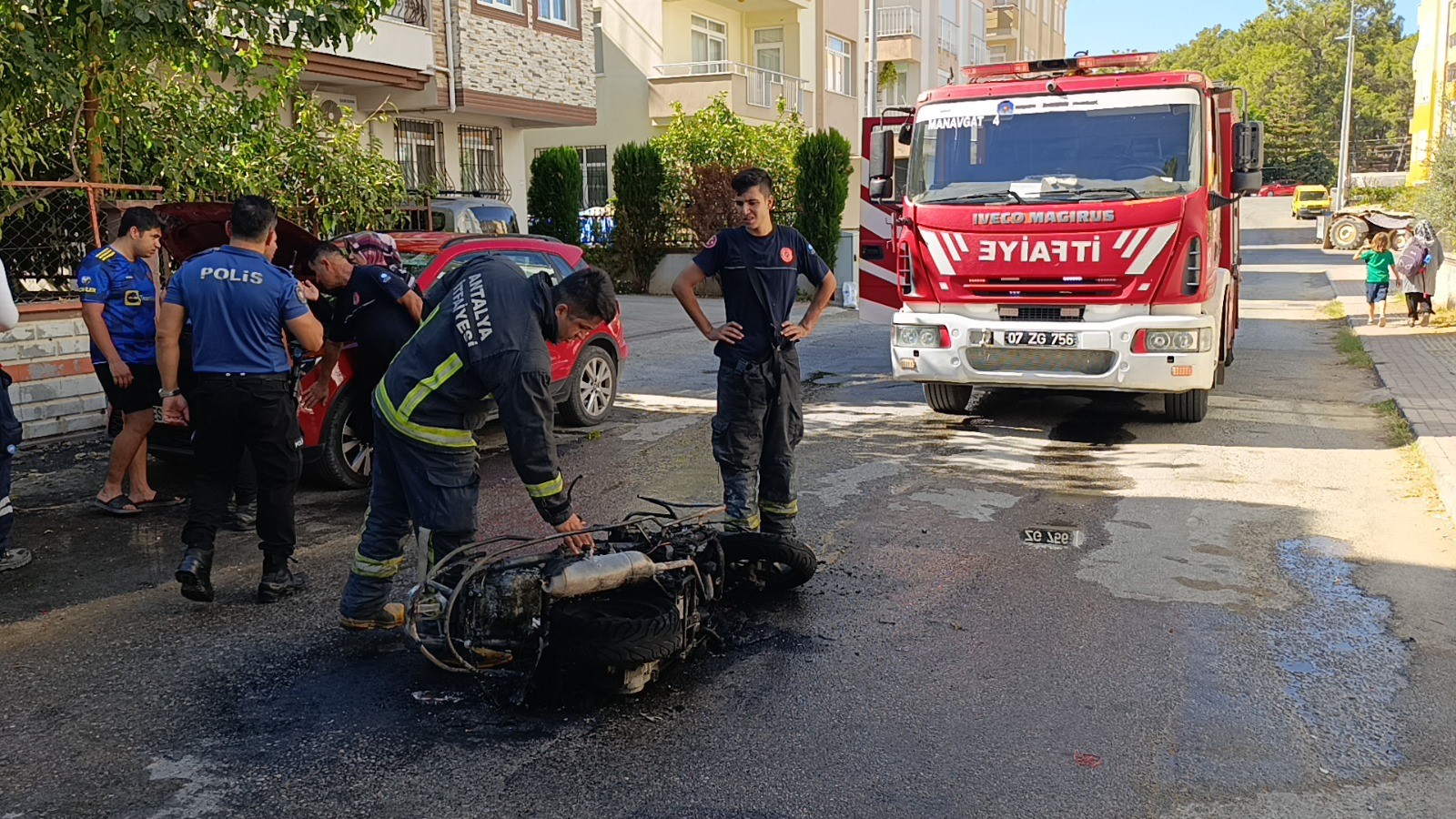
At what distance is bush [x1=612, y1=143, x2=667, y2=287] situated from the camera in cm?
2380

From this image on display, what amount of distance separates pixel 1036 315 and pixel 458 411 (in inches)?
223

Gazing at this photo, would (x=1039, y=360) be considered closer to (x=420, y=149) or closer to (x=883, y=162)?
(x=883, y=162)

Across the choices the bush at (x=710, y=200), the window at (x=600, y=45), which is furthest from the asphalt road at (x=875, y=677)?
the window at (x=600, y=45)

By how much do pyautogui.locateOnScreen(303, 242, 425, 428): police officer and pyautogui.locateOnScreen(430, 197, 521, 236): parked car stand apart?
346 inches

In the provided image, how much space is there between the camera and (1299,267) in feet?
106

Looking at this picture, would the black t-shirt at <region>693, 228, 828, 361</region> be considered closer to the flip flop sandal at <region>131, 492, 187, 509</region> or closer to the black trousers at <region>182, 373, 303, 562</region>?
the black trousers at <region>182, 373, 303, 562</region>

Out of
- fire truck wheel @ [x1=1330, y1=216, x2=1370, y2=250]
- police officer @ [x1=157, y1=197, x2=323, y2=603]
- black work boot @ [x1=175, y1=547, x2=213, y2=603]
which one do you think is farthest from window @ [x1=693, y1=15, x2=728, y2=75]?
black work boot @ [x1=175, y1=547, x2=213, y2=603]

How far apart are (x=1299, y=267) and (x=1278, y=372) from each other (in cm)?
2233

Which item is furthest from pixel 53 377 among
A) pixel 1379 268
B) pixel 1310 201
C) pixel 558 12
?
pixel 1310 201

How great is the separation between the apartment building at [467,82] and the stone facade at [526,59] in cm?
2

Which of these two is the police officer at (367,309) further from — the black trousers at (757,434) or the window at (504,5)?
the window at (504,5)

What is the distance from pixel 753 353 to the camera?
5633 millimetres

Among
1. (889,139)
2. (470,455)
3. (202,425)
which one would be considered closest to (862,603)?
(470,455)

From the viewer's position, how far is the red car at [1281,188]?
3012 inches
